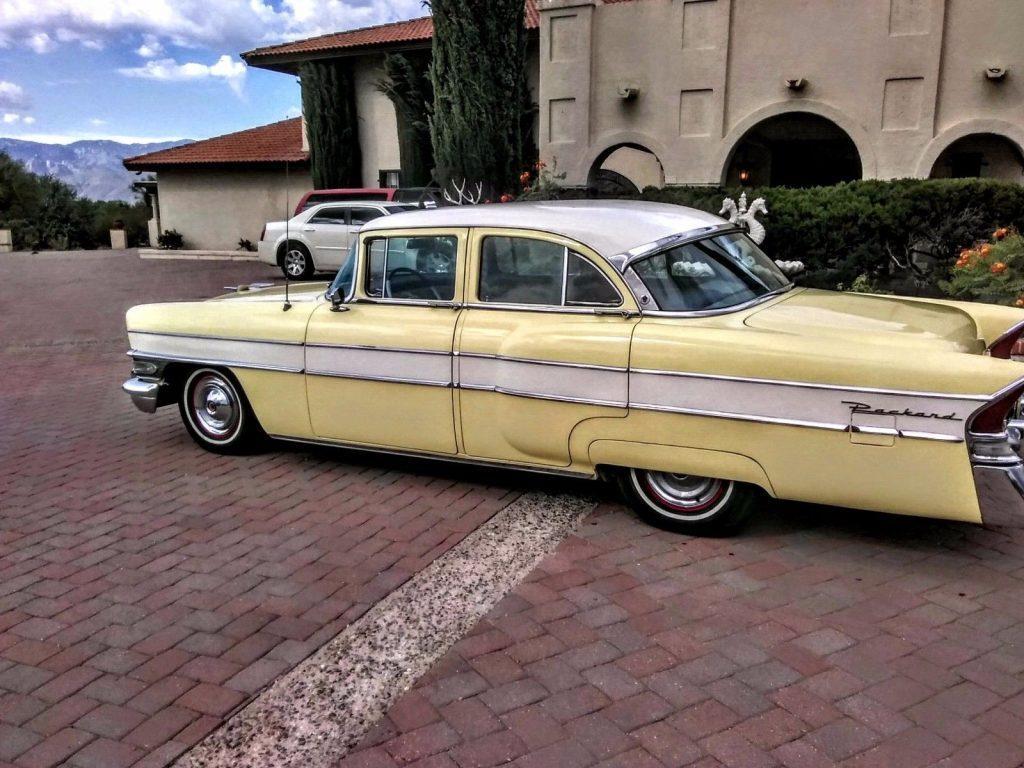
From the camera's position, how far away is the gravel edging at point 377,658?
2.72 metres

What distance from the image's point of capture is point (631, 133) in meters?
15.8

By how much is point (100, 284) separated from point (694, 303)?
16.1 metres

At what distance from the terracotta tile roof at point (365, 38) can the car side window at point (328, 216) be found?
7.48 m

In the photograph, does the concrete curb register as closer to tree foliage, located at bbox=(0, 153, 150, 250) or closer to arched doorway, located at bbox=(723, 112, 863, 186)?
tree foliage, located at bbox=(0, 153, 150, 250)

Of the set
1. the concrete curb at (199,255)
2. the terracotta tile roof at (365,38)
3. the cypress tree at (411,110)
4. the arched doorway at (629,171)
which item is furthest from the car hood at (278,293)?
the concrete curb at (199,255)

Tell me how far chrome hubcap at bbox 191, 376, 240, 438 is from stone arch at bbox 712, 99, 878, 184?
38.9 ft

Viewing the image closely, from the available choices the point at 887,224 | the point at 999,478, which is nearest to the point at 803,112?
the point at 887,224

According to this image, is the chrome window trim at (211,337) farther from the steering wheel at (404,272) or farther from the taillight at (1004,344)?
the taillight at (1004,344)

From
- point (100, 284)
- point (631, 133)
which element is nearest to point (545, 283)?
point (631, 133)

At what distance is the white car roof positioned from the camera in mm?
4316

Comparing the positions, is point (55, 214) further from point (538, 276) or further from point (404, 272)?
point (538, 276)

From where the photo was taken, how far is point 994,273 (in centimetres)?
747

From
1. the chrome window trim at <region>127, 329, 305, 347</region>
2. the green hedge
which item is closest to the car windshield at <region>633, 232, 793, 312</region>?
the chrome window trim at <region>127, 329, 305, 347</region>

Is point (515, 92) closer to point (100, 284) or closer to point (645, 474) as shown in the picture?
point (100, 284)
